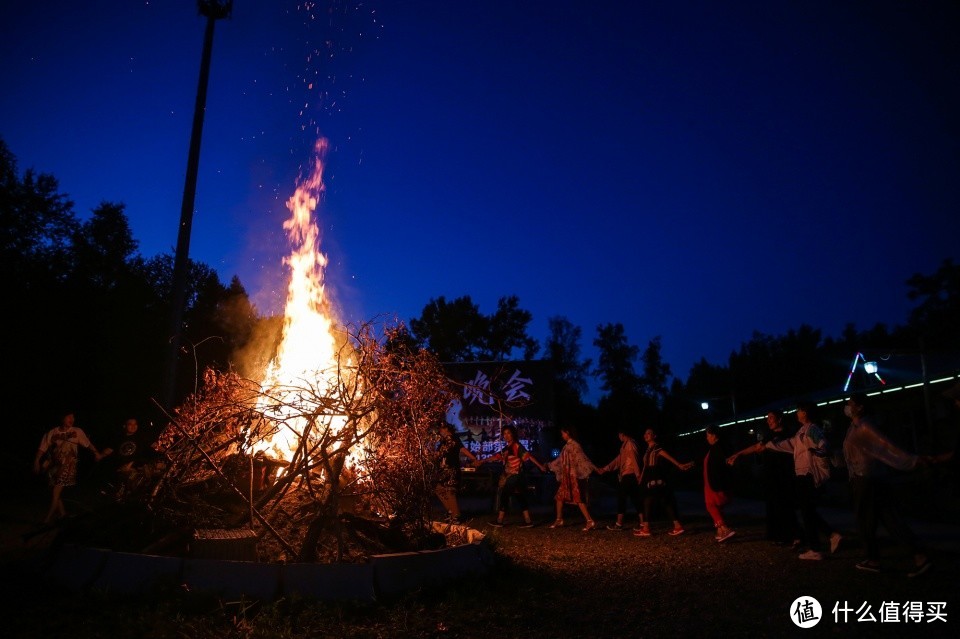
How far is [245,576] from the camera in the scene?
17.1 feet

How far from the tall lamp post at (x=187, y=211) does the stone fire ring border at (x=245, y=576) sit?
5.74 m

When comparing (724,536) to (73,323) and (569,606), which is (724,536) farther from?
(73,323)

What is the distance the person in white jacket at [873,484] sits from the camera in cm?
608

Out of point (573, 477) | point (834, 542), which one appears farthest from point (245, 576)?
point (573, 477)

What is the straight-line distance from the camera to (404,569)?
5.63 metres

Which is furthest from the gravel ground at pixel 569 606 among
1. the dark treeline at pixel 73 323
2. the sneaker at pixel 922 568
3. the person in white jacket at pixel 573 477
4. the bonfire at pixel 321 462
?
the dark treeline at pixel 73 323

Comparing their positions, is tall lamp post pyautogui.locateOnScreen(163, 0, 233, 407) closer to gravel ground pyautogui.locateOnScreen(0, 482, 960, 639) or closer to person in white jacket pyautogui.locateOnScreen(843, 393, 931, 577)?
gravel ground pyautogui.locateOnScreen(0, 482, 960, 639)

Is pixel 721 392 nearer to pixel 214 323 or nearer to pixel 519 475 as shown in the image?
pixel 214 323

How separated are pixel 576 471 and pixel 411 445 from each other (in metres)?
5.03

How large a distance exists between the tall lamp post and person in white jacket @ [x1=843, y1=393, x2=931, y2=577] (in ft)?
33.8

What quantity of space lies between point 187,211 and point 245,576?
9.25m

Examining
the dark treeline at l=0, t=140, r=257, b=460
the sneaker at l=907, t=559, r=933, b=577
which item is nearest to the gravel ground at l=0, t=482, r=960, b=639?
the sneaker at l=907, t=559, r=933, b=577

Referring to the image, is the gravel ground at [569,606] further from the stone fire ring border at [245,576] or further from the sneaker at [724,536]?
the sneaker at [724,536]

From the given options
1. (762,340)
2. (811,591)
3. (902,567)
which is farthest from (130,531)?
(762,340)
